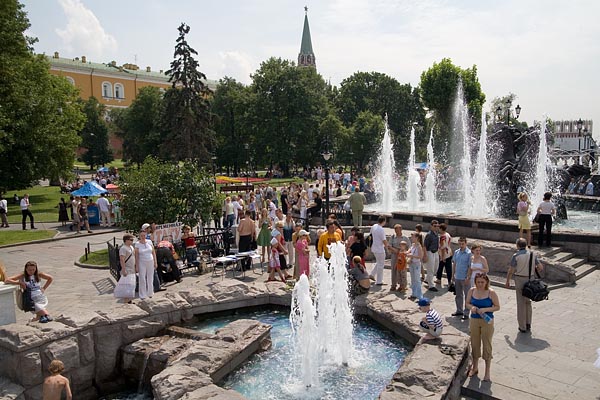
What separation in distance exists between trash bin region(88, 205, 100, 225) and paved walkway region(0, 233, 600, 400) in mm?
8377

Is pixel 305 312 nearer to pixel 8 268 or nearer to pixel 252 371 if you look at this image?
pixel 252 371

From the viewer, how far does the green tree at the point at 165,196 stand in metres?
13.2

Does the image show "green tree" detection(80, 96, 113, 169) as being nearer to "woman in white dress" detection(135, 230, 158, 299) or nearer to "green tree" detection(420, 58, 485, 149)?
"green tree" detection(420, 58, 485, 149)

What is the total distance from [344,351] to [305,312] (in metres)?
0.86

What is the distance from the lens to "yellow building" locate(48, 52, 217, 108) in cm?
8038

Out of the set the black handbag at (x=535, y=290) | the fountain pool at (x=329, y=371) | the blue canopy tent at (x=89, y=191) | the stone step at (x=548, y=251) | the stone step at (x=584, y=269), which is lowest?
the fountain pool at (x=329, y=371)

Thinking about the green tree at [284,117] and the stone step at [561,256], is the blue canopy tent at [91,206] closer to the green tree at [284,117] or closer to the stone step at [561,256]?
the stone step at [561,256]

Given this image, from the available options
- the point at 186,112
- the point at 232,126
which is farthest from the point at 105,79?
the point at 186,112

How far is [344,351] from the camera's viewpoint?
7.05 meters

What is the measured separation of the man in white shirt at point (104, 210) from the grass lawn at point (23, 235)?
2.04m

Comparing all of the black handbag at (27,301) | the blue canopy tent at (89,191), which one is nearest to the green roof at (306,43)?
the blue canopy tent at (89,191)

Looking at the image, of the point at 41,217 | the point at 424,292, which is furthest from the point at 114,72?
the point at 424,292

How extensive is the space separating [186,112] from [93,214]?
1931cm

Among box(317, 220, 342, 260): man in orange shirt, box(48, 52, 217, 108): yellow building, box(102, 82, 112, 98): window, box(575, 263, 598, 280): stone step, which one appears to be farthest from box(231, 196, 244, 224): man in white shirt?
box(102, 82, 112, 98): window
